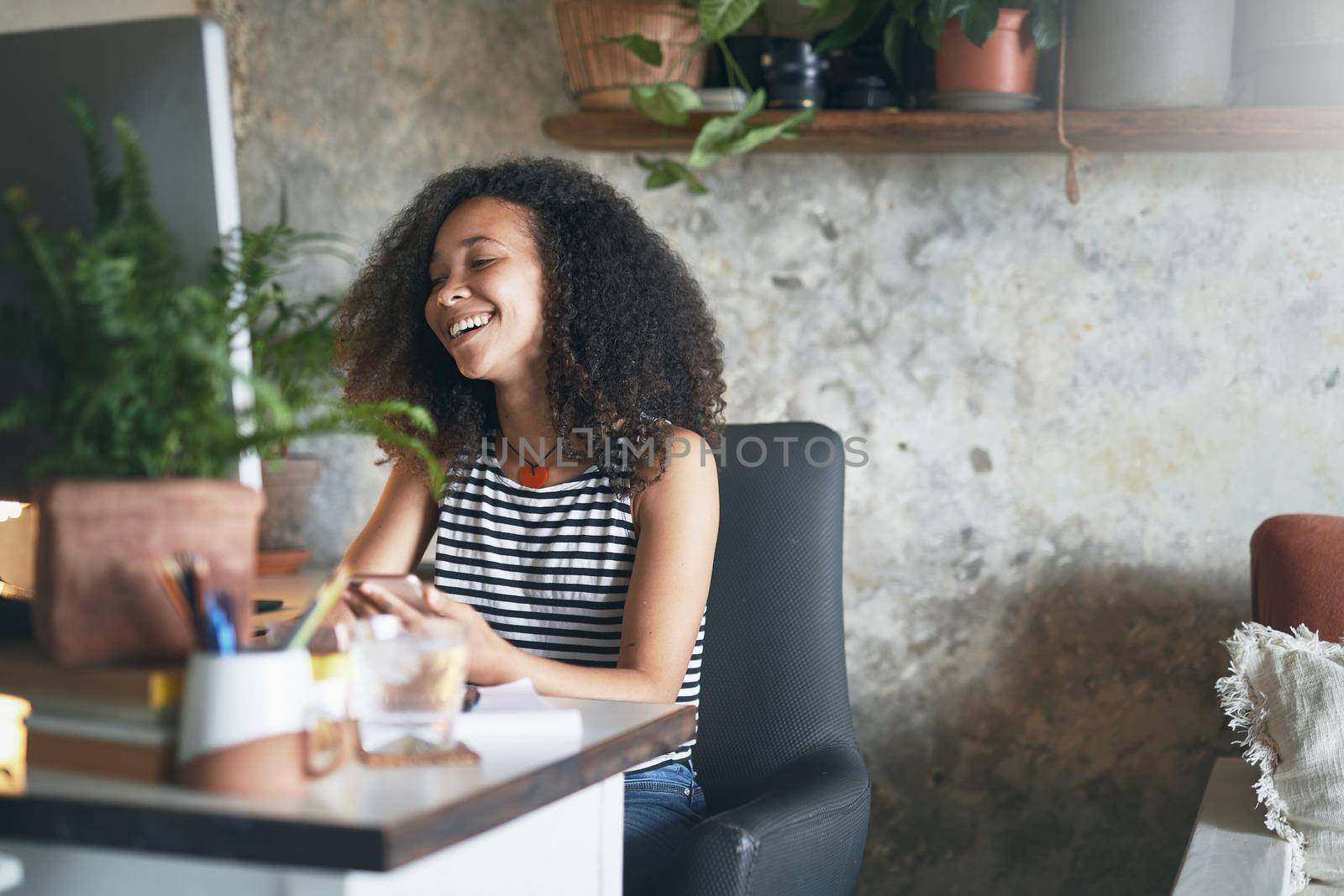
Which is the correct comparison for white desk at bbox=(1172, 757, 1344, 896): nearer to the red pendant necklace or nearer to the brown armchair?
the brown armchair

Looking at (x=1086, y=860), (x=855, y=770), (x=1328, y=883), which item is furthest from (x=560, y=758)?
(x=1086, y=860)

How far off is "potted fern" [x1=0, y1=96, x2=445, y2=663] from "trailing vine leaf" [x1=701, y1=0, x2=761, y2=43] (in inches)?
51.7

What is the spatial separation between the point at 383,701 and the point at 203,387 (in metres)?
0.26

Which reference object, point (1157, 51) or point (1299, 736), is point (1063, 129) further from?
point (1299, 736)

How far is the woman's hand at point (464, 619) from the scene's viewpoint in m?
1.07

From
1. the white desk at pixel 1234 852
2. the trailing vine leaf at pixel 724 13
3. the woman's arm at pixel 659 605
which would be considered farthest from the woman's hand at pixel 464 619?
the trailing vine leaf at pixel 724 13

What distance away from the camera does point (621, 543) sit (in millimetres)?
1584

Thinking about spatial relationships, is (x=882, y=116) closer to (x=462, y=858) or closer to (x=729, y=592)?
(x=729, y=592)

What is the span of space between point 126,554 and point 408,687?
212 mm

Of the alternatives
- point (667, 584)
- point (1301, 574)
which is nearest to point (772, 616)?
point (667, 584)

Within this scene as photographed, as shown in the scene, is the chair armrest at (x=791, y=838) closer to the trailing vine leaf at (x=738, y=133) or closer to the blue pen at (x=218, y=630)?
the blue pen at (x=218, y=630)

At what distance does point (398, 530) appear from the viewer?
1778mm

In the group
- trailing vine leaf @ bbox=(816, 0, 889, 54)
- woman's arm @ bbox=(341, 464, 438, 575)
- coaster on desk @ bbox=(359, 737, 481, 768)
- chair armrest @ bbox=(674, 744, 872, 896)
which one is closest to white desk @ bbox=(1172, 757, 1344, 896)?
chair armrest @ bbox=(674, 744, 872, 896)

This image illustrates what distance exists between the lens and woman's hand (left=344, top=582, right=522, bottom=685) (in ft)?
3.50
